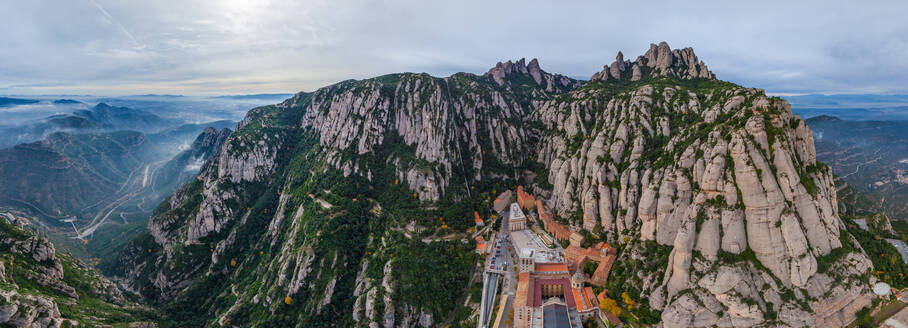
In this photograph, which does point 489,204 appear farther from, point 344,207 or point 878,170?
point 878,170

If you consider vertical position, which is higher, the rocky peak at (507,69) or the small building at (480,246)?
the rocky peak at (507,69)

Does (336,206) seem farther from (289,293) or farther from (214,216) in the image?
(214,216)

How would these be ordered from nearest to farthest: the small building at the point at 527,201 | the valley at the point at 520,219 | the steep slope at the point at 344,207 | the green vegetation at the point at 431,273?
the valley at the point at 520,219
the green vegetation at the point at 431,273
the steep slope at the point at 344,207
the small building at the point at 527,201

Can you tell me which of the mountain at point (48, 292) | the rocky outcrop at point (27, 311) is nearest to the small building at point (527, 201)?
the mountain at point (48, 292)

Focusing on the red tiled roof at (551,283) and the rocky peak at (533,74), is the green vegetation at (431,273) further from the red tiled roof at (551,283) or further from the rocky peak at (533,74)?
the rocky peak at (533,74)

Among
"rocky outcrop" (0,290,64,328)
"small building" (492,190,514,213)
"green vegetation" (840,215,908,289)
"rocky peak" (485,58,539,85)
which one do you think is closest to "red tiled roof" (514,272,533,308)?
"small building" (492,190,514,213)

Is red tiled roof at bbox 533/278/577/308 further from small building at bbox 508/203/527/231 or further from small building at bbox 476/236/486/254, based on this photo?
small building at bbox 508/203/527/231

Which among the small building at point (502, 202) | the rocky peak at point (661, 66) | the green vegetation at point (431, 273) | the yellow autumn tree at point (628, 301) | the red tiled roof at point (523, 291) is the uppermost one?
the rocky peak at point (661, 66)
